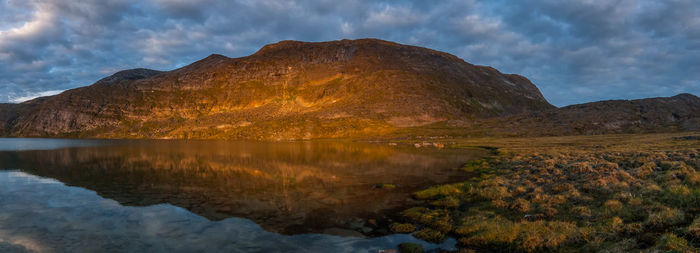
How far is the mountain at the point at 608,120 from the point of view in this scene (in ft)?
397

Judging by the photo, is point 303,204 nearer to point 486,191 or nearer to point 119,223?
point 119,223

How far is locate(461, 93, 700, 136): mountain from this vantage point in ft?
397

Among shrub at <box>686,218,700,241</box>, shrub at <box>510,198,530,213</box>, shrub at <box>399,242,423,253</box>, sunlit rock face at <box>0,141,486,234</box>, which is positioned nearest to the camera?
shrub at <box>686,218,700,241</box>

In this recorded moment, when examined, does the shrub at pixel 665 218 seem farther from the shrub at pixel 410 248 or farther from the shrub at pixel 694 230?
the shrub at pixel 410 248

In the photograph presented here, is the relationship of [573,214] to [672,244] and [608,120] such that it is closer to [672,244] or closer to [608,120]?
[672,244]

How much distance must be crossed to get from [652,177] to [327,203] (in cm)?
2262

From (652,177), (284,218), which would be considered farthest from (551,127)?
(284,218)

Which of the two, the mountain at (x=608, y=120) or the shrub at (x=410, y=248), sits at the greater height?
the mountain at (x=608, y=120)

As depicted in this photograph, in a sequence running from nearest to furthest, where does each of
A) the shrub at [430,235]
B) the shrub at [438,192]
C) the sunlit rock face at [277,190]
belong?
1. the shrub at [430,235]
2. the sunlit rock face at [277,190]
3. the shrub at [438,192]

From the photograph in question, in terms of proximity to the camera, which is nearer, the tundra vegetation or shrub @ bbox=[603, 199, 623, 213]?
the tundra vegetation

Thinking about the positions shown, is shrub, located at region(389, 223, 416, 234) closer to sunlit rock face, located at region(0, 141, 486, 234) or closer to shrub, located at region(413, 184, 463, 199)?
Answer: sunlit rock face, located at region(0, 141, 486, 234)

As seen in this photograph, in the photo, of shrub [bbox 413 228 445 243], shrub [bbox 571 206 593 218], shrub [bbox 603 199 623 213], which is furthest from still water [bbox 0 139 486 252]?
shrub [bbox 603 199 623 213]

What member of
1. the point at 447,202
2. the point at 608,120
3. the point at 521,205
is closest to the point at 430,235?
the point at 521,205

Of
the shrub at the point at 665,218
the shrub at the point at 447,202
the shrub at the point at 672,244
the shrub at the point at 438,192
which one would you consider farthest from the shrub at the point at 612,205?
the shrub at the point at 438,192
